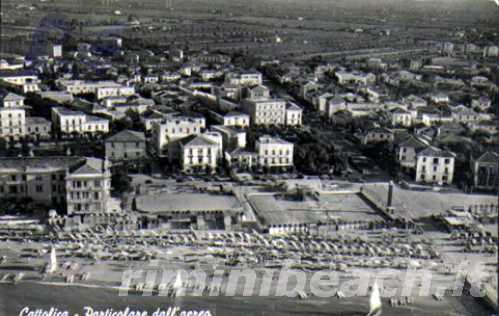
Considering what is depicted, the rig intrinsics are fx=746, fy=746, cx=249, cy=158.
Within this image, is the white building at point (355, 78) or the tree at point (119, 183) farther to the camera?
the white building at point (355, 78)

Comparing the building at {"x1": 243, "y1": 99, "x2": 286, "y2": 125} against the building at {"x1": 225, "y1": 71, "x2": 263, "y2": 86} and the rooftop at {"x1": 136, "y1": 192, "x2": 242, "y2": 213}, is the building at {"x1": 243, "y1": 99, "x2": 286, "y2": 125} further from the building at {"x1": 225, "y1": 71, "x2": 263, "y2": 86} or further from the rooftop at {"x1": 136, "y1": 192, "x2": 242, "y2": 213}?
the rooftop at {"x1": 136, "y1": 192, "x2": 242, "y2": 213}

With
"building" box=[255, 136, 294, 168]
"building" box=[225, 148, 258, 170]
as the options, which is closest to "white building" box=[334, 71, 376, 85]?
"building" box=[255, 136, 294, 168]

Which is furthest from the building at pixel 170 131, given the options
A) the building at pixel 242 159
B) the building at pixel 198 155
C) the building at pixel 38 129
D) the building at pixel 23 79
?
the building at pixel 23 79

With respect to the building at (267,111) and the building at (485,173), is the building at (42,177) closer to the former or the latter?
the building at (485,173)

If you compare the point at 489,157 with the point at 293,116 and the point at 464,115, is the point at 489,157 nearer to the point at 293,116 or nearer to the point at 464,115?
the point at 464,115

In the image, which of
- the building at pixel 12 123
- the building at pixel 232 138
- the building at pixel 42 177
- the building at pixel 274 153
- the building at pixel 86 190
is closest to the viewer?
the building at pixel 86 190

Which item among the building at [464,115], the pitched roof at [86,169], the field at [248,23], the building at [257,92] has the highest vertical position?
the field at [248,23]

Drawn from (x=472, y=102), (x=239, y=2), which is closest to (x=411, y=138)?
(x=472, y=102)
